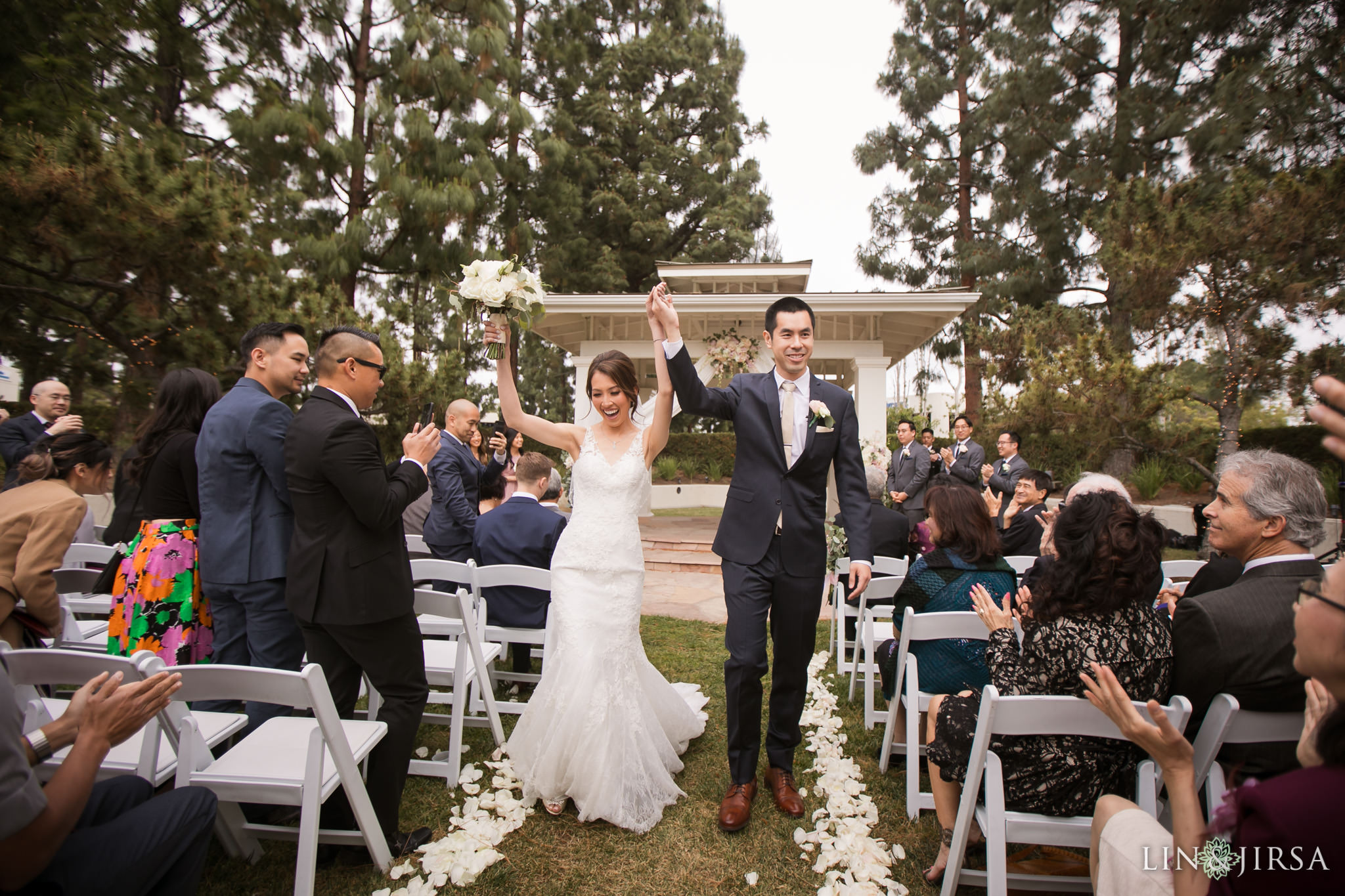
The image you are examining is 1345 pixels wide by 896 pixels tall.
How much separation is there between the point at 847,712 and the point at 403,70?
46.0ft

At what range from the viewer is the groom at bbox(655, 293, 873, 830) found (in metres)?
3.08

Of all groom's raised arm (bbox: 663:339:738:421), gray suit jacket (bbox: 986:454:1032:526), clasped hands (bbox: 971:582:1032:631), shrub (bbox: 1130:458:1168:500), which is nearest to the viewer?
clasped hands (bbox: 971:582:1032:631)

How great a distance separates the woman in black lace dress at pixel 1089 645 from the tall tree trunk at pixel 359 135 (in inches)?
520

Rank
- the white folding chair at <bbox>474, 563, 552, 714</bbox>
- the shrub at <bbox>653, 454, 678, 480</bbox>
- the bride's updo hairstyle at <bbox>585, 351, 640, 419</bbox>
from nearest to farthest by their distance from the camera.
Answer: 1. the bride's updo hairstyle at <bbox>585, 351, 640, 419</bbox>
2. the white folding chair at <bbox>474, 563, 552, 714</bbox>
3. the shrub at <bbox>653, 454, 678, 480</bbox>

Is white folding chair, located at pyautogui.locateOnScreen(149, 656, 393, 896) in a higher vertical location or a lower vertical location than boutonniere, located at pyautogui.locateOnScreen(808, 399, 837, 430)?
lower

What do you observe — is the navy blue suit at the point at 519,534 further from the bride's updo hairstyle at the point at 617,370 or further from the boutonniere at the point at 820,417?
the boutonniere at the point at 820,417

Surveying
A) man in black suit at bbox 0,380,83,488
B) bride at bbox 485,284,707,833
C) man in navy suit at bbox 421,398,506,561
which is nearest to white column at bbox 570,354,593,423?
man in navy suit at bbox 421,398,506,561

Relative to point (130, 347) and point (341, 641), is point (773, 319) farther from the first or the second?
point (130, 347)

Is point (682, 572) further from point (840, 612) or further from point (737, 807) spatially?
point (737, 807)

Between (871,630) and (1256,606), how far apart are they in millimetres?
2136

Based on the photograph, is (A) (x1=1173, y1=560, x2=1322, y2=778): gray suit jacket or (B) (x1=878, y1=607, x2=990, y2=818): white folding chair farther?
(B) (x1=878, y1=607, x2=990, y2=818): white folding chair

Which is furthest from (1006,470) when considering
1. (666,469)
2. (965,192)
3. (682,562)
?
(965,192)

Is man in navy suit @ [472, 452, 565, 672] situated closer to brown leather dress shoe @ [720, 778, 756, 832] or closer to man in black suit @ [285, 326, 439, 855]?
man in black suit @ [285, 326, 439, 855]

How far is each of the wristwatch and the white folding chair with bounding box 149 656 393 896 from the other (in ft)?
0.84
